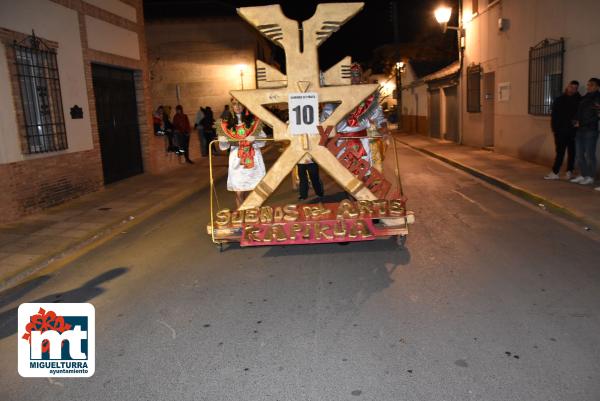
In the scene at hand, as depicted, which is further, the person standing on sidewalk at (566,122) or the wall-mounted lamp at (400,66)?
Answer: the wall-mounted lamp at (400,66)

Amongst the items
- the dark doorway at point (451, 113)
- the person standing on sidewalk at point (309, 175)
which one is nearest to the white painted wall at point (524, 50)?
the dark doorway at point (451, 113)

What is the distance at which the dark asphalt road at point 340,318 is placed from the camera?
3352mm

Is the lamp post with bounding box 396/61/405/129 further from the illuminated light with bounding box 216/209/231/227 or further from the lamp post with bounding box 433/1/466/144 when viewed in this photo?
the illuminated light with bounding box 216/209/231/227

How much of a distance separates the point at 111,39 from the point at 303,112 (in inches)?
321

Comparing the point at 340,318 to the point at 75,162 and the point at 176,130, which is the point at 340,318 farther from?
the point at 176,130

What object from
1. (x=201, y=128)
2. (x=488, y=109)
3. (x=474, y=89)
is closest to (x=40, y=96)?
(x=201, y=128)

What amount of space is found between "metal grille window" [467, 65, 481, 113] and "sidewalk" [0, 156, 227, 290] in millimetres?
9906

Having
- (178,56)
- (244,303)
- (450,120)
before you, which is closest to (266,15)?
(244,303)

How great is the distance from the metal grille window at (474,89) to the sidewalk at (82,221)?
390 inches

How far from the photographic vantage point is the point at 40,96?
31.8 feet

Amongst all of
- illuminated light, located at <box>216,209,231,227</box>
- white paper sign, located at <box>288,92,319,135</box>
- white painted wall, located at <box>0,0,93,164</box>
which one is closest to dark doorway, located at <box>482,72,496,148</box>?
white painted wall, located at <box>0,0,93,164</box>

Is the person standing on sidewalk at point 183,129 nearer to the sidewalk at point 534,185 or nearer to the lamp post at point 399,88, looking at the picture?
the sidewalk at point 534,185

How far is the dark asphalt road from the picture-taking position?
3352 mm

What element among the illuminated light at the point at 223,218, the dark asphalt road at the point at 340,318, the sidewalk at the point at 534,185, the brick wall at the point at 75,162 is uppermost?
the brick wall at the point at 75,162
